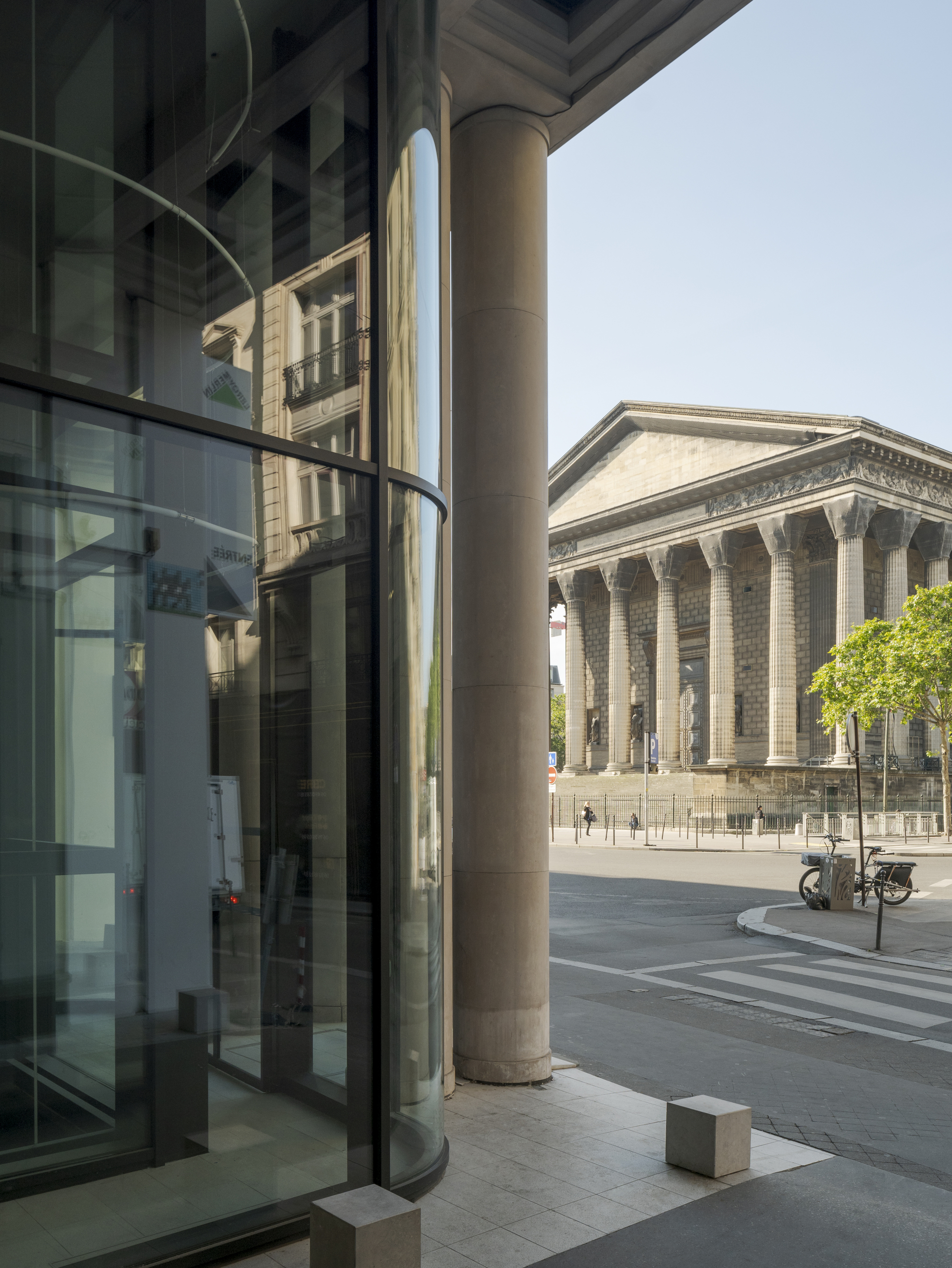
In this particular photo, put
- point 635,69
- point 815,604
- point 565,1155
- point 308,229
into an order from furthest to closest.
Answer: point 815,604, point 635,69, point 565,1155, point 308,229

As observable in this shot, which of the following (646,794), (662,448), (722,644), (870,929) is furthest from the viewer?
(662,448)

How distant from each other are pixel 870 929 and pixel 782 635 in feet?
146

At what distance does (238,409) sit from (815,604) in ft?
210

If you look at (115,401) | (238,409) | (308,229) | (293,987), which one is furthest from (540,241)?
(293,987)

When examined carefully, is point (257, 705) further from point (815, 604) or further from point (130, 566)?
point (815, 604)

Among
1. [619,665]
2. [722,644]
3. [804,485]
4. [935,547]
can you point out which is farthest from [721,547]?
[935,547]

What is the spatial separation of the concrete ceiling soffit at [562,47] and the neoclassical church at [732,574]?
160 ft

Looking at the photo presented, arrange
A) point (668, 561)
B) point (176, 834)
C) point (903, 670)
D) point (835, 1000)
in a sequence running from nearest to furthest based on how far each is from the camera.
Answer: point (176, 834) → point (835, 1000) → point (903, 670) → point (668, 561)

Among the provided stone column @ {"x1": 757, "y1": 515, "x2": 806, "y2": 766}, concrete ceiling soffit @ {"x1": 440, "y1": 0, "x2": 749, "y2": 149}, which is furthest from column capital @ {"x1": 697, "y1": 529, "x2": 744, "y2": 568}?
concrete ceiling soffit @ {"x1": 440, "y1": 0, "x2": 749, "y2": 149}

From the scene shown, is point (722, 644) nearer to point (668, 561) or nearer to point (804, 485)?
point (668, 561)

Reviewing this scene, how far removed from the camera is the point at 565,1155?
6.38m

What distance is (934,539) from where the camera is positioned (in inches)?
2498

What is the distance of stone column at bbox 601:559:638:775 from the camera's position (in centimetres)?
7144

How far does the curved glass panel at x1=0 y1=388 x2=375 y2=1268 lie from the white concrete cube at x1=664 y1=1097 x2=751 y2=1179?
1818 mm
